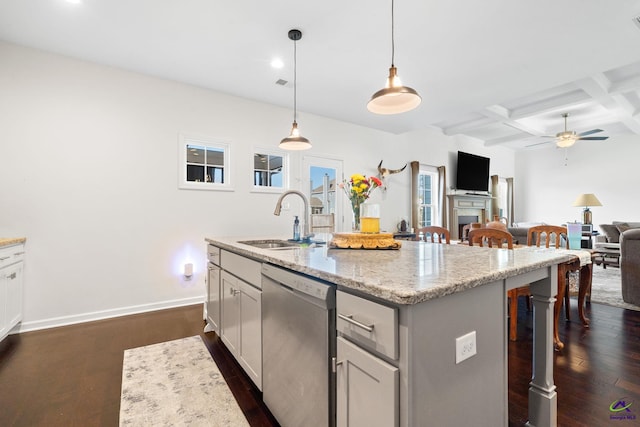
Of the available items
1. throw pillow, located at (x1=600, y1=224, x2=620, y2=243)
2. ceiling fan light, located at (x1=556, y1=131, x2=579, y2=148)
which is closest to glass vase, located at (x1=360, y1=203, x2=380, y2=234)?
ceiling fan light, located at (x1=556, y1=131, x2=579, y2=148)

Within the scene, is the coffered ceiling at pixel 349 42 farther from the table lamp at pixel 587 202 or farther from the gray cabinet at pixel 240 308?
the table lamp at pixel 587 202

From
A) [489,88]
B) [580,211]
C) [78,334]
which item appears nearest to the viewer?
[78,334]

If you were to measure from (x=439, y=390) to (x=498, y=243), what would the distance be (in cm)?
212

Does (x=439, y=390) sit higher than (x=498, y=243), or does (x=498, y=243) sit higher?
(x=498, y=243)

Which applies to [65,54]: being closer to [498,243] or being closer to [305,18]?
[305,18]

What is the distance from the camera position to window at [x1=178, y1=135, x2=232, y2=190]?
12.3 feet

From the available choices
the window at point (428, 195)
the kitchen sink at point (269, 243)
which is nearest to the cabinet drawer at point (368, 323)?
the kitchen sink at point (269, 243)

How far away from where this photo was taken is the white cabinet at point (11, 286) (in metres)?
2.37

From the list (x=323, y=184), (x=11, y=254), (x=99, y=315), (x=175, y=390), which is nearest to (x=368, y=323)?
(x=175, y=390)

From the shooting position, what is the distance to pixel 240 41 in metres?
2.89

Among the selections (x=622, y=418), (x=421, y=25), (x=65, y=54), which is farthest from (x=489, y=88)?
(x=65, y=54)

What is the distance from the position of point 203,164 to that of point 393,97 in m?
2.83

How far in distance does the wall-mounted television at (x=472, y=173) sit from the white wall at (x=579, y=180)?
2.29 meters

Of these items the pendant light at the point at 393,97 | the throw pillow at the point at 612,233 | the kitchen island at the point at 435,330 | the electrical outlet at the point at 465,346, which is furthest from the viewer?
the throw pillow at the point at 612,233
